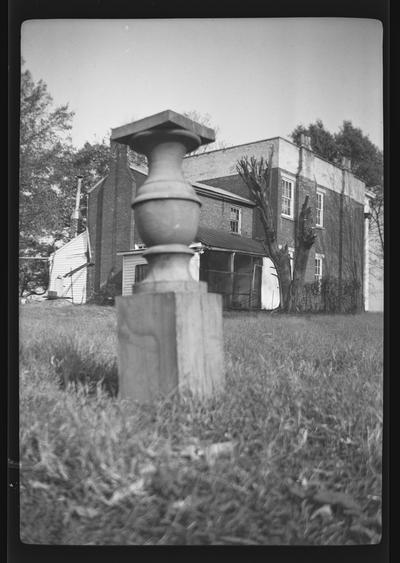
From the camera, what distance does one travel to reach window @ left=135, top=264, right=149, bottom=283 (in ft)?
7.91

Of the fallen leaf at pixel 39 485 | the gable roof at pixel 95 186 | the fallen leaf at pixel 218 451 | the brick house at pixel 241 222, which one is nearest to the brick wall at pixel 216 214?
the brick house at pixel 241 222

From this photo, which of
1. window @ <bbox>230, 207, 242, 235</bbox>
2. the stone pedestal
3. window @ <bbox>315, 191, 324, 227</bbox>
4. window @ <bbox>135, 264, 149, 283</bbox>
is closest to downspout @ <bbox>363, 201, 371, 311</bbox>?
window @ <bbox>315, 191, 324, 227</bbox>

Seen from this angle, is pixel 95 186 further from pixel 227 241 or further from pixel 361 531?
pixel 361 531

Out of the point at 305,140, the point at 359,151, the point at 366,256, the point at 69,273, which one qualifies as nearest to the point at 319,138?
→ the point at 305,140

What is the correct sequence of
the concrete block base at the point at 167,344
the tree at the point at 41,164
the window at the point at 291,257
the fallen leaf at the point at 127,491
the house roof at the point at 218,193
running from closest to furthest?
the fallen leaf at the point at 127,491 < the concrete block base at the point at 167,344 < the tree at the point at 41,164 < the house roof at the point at 218,193 < the window at the point at 291,257

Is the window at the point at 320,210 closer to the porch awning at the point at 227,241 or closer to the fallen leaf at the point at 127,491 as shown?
the porch awning at the point at 227,241

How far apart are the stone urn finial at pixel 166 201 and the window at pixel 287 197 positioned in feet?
1.98

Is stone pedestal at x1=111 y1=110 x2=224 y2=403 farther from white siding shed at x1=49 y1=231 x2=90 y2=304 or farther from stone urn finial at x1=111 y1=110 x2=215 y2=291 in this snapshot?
white siding shed at x1=49 y1=231 x2=90 y2=304

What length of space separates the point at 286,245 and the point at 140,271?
0.78m

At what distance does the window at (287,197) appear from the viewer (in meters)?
2.77
